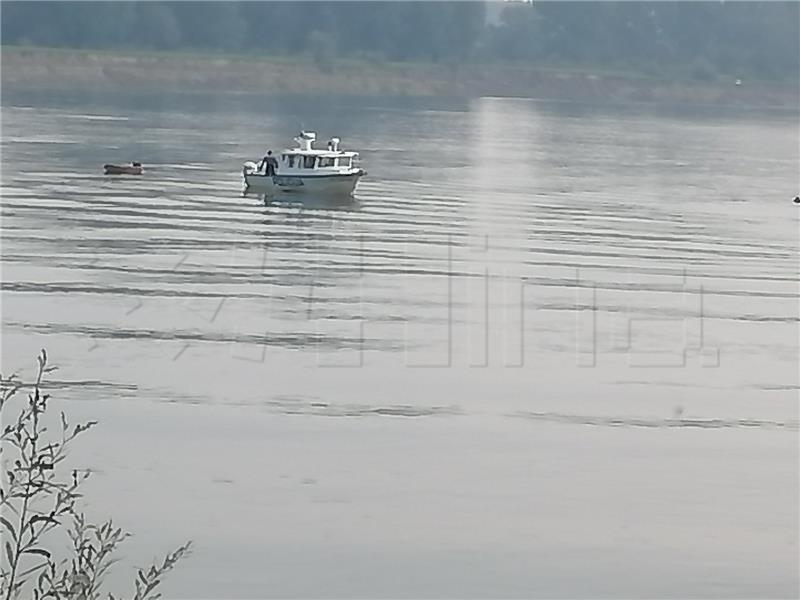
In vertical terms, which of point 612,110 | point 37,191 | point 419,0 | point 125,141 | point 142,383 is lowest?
point 142,383

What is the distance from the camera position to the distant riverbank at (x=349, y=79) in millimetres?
89188

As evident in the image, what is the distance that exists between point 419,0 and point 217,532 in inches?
3937

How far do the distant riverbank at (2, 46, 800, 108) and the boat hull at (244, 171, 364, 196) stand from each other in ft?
168

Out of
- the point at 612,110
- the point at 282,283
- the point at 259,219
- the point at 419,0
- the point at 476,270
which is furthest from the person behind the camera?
the point at 419,0

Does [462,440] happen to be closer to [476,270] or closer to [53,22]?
[476,270]

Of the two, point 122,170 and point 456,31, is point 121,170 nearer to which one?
point 122,170

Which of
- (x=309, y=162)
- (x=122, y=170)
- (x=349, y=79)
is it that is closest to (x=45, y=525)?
(x=309, y=162)

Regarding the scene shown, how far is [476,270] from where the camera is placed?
85.7ft

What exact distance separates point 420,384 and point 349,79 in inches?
3130

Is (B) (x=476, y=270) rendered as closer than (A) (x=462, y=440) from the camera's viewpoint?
No

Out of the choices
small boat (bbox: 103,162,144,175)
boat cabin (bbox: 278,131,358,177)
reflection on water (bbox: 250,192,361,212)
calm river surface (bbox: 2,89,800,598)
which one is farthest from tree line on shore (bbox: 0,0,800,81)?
calm river surface (bbox: 2,89,800,598)

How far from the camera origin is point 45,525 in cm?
709

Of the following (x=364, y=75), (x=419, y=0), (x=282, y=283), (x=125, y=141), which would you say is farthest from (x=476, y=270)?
(x=419, y=0)

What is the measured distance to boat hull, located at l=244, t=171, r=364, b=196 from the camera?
3778cm
